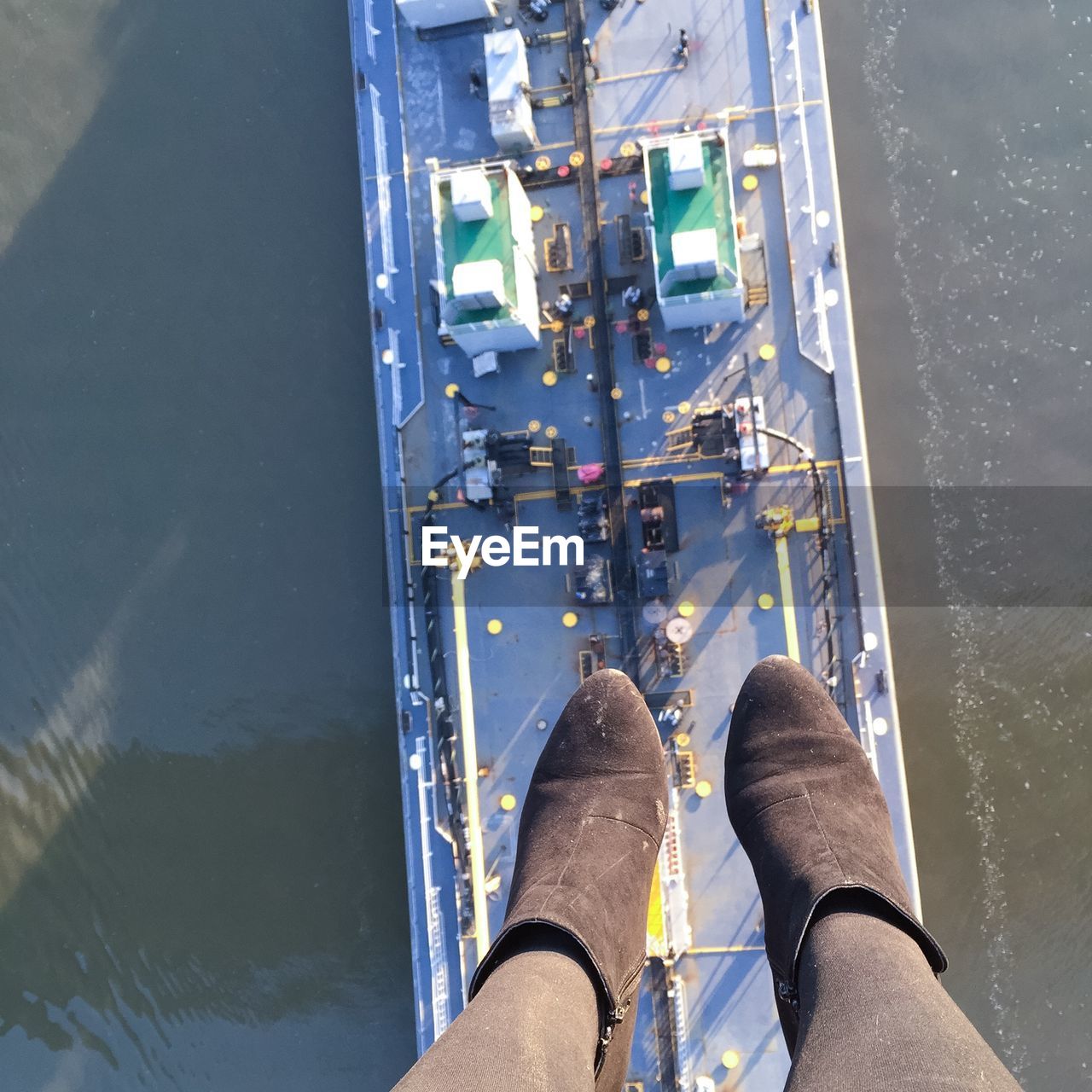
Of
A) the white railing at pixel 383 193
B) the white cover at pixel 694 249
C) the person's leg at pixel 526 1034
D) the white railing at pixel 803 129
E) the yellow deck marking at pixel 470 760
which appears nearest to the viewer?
the person's leg at pixel 526 1034

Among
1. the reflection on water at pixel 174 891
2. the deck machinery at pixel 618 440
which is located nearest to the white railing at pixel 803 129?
the deck machinery at pixel 618 440

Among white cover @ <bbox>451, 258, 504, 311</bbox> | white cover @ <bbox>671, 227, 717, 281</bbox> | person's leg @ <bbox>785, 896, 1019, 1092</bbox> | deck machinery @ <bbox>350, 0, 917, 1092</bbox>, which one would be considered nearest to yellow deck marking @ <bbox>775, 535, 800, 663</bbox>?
deck machinery @ <bbox>350, 0, 917, 1092</bbox>

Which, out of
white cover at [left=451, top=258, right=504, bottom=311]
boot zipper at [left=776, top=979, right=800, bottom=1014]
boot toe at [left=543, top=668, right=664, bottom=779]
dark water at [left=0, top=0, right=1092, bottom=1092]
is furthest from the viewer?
dark water at [left=0, top=0, right=1092, bottom=1092]

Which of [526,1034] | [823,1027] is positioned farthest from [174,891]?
[823,1027]

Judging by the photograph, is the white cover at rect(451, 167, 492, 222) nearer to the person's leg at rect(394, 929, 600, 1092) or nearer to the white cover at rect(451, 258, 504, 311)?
the white cover at rect(451, 258, 504, 311)

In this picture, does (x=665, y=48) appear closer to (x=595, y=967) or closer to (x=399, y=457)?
(x=399, y=457)

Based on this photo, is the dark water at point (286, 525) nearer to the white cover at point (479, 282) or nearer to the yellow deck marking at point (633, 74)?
the yellow deck marking at point (633, 74)

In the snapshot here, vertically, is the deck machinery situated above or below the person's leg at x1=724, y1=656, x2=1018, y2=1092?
above
